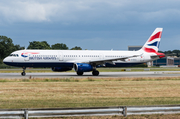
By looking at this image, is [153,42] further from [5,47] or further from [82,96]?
[5,47]

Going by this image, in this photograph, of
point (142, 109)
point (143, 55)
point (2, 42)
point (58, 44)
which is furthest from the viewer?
point (58, 44)

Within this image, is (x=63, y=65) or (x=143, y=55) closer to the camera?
(x=63, y=65)

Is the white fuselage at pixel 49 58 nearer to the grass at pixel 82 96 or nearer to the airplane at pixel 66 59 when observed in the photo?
the airplane at pixel 66 59

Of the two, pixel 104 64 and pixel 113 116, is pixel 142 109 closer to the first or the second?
Answer: pixel 113 116

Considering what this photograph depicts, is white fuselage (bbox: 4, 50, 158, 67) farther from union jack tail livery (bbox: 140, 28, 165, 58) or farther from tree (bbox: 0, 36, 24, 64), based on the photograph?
tree (bbox: 0, 36, 24, 64)

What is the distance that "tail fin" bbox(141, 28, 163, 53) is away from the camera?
49312mm

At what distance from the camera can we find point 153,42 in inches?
1950

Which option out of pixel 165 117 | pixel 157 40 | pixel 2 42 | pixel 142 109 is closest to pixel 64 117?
pixel 142 109

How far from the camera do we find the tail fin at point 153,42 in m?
49.3

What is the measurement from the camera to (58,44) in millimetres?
182375

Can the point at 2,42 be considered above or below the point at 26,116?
above

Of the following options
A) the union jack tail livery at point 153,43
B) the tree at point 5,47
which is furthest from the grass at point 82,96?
the tree at point 5,47

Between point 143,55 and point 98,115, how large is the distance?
3864cm

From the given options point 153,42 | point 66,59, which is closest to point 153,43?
point 153,42
